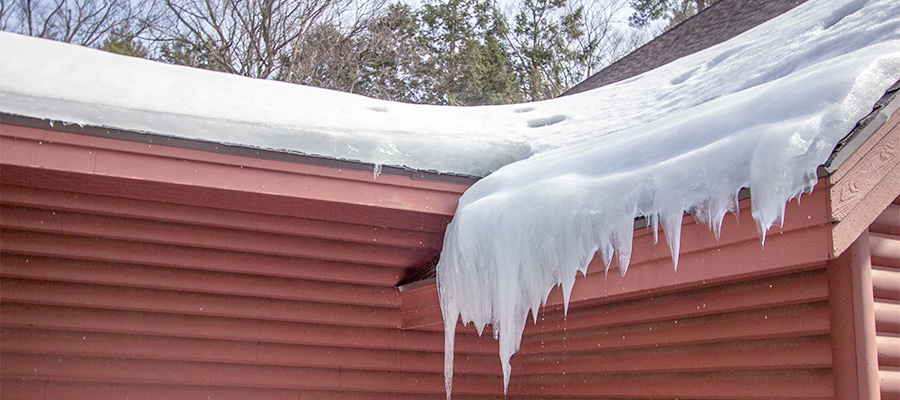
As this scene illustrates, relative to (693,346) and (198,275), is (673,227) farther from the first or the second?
(198,275)

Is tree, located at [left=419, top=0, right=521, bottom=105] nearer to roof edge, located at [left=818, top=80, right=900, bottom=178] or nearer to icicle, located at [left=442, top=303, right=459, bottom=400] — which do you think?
icicle, located at [left=442, top=303, right=459, bottom=400]

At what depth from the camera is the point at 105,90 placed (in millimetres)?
3193

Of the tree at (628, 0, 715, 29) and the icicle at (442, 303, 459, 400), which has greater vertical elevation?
the tree at (628, 0, 715, 29)

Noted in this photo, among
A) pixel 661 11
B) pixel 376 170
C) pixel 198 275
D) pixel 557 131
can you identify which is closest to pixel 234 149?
pixel 376 170

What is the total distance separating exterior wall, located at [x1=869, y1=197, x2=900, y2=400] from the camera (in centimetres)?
244

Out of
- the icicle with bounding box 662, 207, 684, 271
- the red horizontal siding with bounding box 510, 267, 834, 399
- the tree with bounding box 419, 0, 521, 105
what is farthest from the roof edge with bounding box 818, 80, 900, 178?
A: the tree with bounding box 419, 0, 521, 105

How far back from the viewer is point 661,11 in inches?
723

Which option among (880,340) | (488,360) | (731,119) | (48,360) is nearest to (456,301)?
(488,360)

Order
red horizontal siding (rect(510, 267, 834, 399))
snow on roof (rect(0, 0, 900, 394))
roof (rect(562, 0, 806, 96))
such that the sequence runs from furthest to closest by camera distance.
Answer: roof (rect(562, 0, 806, 96))
red horizontal siding (rect(510, 267, 834, 399))
snow on roof (rect(0, 0, 900, 394))

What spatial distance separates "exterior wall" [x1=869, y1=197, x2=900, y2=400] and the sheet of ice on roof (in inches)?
23.6

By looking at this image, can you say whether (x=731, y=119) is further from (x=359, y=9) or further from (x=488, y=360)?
(x=359, y=9)

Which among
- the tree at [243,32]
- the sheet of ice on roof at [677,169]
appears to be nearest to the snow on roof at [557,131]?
the sheet of ice on roof at [677,169]

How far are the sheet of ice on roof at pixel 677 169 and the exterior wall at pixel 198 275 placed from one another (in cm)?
46

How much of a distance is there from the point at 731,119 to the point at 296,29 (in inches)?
518
